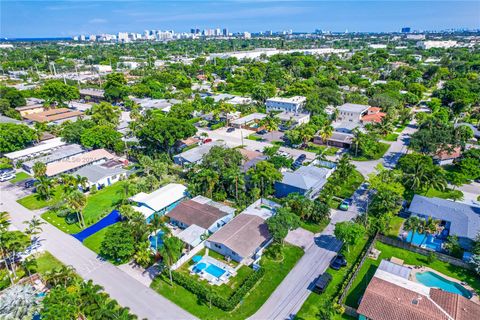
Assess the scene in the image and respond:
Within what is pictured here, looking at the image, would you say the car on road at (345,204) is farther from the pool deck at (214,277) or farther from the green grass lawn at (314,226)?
the pool deck at (214,277)

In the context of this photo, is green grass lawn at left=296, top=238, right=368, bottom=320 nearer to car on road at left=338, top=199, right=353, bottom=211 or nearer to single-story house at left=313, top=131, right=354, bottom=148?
car on road at left=338, top=199, right=353, bottom=211

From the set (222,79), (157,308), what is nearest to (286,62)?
(222,79)

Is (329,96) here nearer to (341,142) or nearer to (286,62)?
Result: (341,142)

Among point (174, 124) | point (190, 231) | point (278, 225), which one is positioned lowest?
point (190, 231)

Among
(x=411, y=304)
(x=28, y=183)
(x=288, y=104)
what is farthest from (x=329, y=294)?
(x=288, y=104)

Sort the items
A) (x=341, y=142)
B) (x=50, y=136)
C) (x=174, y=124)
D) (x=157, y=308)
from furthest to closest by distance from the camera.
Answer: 1. (x=50, y=136)
2. (x=341, y=142)
3. (x=174, y=124)
4. (x=157, y=308)

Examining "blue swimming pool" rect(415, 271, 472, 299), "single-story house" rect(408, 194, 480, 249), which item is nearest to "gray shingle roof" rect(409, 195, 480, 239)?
"single-story house" rect(408, 194, 480, 249)
